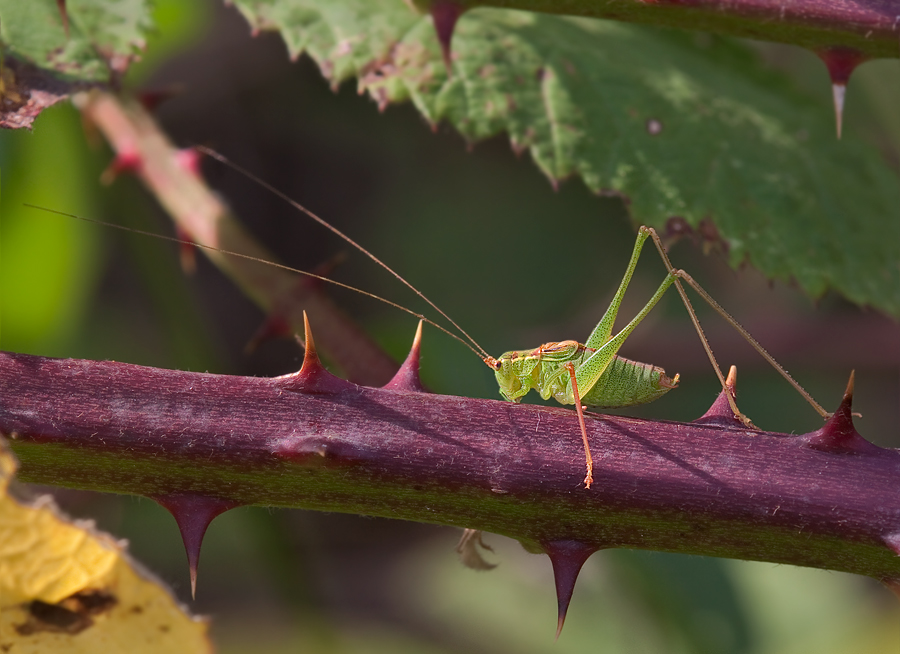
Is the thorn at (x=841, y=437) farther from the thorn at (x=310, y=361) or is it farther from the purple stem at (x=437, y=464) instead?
the thorn at (x=310, y=361)

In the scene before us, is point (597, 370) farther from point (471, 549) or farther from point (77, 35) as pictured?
point (77, 35)

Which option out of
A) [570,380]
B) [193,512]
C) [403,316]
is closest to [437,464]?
[193,512]

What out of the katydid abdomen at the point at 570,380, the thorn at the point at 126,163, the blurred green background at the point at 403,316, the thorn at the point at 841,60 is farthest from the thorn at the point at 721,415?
the thorn at the point at 126,163

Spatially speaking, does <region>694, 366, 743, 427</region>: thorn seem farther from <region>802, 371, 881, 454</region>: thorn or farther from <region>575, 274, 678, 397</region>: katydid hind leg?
<region>575, 274, 678, 397</region>: katydid hind leg

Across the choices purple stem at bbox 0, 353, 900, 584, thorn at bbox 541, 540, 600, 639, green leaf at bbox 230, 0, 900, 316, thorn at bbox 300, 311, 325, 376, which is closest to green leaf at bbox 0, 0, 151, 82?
green leaf at bbox 230, 0, 900, 316

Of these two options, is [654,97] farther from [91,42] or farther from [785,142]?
[91,42]

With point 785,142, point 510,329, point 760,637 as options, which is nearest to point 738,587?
point 760,637
